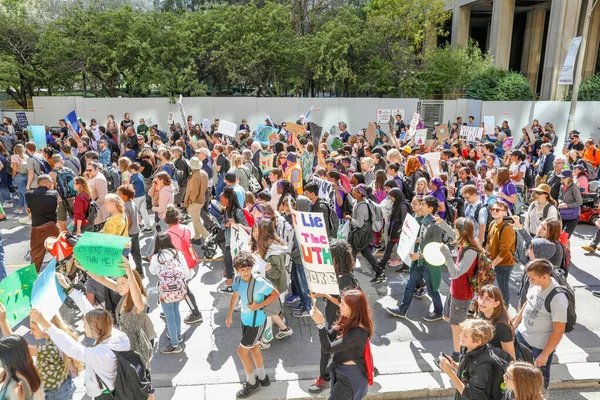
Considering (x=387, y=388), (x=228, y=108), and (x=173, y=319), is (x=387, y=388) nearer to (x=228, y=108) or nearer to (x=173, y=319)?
Answer: (x=173, y=319)

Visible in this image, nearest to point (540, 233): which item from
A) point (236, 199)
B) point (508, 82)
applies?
point (236, 199)

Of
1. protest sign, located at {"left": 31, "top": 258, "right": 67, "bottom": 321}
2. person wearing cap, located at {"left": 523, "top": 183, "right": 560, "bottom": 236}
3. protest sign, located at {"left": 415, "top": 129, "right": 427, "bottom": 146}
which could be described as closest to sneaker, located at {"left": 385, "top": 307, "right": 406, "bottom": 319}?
person wearing cap, located at {"left": 523, "top": 183, "right": 560, "bottom": 236}

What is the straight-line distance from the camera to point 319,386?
5395mm

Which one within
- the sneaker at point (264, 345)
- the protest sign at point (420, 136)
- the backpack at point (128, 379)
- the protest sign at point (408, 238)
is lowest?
the sneaker at point (264, 345)

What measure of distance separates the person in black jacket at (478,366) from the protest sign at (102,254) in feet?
9.43

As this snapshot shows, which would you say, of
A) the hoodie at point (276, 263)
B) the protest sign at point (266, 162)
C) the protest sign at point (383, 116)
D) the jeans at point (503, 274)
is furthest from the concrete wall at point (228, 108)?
the hoodie at point (276, 263)

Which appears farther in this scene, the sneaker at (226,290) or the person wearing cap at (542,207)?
the sneaker at (226,290)

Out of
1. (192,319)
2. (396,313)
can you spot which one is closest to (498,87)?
(396,313)

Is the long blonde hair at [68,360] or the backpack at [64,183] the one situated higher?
the backpack at [64,183]

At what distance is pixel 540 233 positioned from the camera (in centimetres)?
575

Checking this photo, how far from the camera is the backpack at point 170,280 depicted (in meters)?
5.81

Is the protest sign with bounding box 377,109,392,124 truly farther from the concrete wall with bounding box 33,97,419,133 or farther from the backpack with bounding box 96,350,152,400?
the backpack with bounding box 96,350,152,400

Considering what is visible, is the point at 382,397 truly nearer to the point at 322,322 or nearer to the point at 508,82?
the point at 322,322

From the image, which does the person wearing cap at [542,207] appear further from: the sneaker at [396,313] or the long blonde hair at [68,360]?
the long blonde hair at [68,360]
